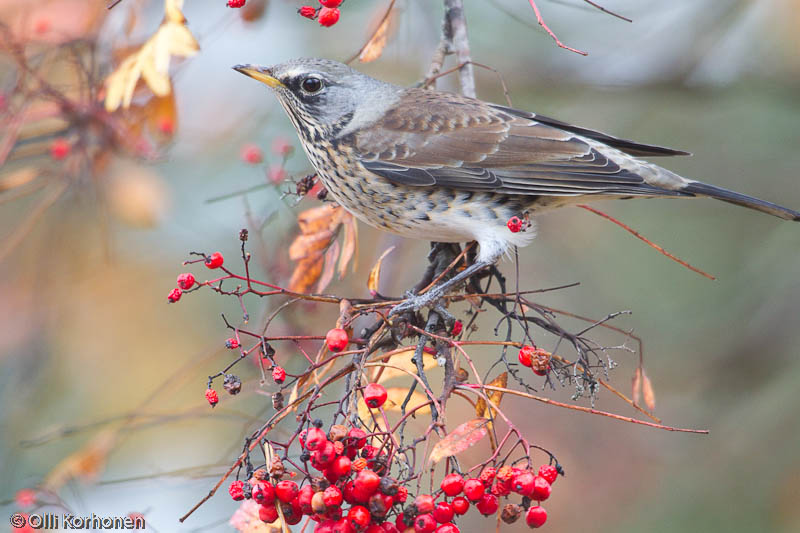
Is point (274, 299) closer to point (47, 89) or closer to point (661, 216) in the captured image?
point (47, 89)

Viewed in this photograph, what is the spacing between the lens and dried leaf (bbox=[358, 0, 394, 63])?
362cm

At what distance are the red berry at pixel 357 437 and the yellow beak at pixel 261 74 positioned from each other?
2.24 metres

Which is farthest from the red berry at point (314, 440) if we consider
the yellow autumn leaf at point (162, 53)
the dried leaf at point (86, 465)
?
the dried leaf at point (86, 465)

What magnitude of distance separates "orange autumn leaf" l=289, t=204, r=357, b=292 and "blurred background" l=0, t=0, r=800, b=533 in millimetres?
404

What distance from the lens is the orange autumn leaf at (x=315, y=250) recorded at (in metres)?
3.61

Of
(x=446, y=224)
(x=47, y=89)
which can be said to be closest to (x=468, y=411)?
(x=446, y=224)

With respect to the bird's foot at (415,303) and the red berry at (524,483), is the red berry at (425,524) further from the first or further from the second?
the bird's foot at (415,303)

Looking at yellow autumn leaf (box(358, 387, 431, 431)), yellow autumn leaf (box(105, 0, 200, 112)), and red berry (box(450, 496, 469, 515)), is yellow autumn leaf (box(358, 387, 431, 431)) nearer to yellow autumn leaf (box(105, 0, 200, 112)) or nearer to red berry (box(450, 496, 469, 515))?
red berry (box(450, 496, 469, 515))

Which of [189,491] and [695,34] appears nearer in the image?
[189,491]

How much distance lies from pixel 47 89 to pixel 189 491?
7.63 feet

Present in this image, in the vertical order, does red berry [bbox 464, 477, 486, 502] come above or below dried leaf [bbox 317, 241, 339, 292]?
above

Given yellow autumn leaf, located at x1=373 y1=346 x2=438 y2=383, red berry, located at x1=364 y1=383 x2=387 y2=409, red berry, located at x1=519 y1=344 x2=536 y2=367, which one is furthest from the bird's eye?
red berry, located at x1=364 y1=383 x2=387 y2=409

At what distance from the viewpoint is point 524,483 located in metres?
2.35

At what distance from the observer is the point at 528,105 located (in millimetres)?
6340
